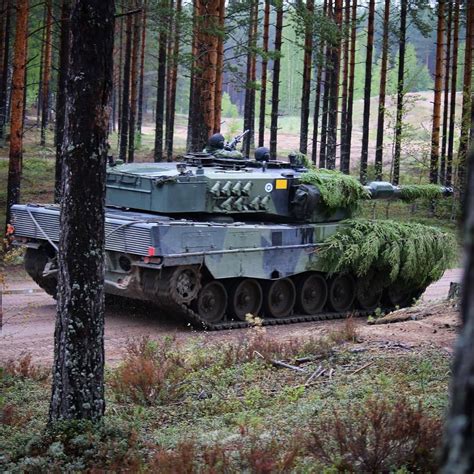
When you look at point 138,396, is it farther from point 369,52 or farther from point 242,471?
point 369,52

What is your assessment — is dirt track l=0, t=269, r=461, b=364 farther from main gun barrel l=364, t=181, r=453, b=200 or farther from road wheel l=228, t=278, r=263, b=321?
main gun barrel l=364, t=181, r=453, b=200

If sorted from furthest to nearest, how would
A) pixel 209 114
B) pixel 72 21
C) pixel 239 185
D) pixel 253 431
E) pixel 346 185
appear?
pixel 209 114, pixel 346 185, pixel 239 185, pixel 253 431, pixel 72 21

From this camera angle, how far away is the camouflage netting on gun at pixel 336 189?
1542 centimetres

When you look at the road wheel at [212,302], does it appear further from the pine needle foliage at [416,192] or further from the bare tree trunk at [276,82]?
the bare tree trunk at [276,82]

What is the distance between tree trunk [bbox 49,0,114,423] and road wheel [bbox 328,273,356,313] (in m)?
9.64

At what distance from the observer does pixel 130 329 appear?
1345 cm

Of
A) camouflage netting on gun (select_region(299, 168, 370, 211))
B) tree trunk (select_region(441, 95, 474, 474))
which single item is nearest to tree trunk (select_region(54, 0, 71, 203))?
camouflage netting on gun (select_region(299, 168, 370, 211))

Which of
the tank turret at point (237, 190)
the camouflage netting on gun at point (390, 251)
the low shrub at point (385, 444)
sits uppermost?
the tank turret at point (237, 190)

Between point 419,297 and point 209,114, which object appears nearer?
point 419,297

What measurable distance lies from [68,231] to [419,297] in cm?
1210

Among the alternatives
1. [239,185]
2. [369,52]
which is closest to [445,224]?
[369,52]

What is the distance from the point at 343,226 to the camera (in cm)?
1591

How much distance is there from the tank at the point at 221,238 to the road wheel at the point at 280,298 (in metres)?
0.02

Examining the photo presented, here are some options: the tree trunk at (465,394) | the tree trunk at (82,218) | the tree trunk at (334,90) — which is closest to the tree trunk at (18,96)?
the tree trunk at (82,218)
